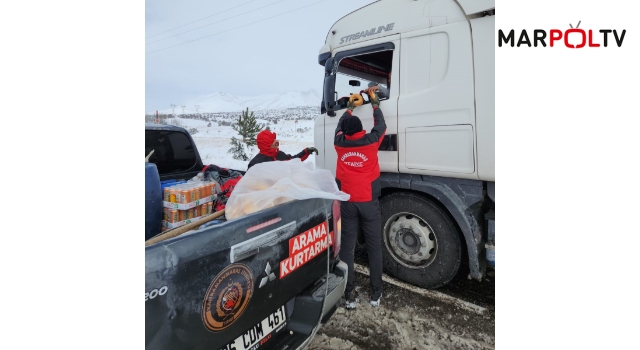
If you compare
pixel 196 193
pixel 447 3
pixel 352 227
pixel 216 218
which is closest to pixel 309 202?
pixel 216 218

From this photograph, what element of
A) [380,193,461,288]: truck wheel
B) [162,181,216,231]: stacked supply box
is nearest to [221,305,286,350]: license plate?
[162,181,216,231]: stacked supply box

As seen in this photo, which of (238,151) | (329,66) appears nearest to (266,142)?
(329,66)

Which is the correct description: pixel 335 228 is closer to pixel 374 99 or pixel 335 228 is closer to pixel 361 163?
pixel 361 163

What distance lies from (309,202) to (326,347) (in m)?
1.28

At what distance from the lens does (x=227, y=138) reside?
20453 mm

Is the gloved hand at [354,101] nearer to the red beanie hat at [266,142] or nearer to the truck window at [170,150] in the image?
the red beanie hat at [266,142]

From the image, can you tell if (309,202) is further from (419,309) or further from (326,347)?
(419,309)

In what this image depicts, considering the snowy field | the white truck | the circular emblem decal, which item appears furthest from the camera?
the snowy field

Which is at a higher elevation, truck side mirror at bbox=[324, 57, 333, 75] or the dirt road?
truck side mirror at bbox=[324, 57, 333, 75]

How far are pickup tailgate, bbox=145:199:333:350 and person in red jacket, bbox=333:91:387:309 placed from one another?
3.43ft

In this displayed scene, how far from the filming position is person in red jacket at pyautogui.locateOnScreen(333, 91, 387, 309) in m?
3.12

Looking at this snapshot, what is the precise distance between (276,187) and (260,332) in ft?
2.76

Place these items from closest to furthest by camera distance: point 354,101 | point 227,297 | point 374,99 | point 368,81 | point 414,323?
point 227,297 < point 414,323 < point 374,99 < point 354,101 < point 368,81

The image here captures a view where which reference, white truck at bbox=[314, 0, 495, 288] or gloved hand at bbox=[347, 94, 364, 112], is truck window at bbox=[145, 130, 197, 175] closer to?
white truck at bbox=[314, 0, 495, 288]
